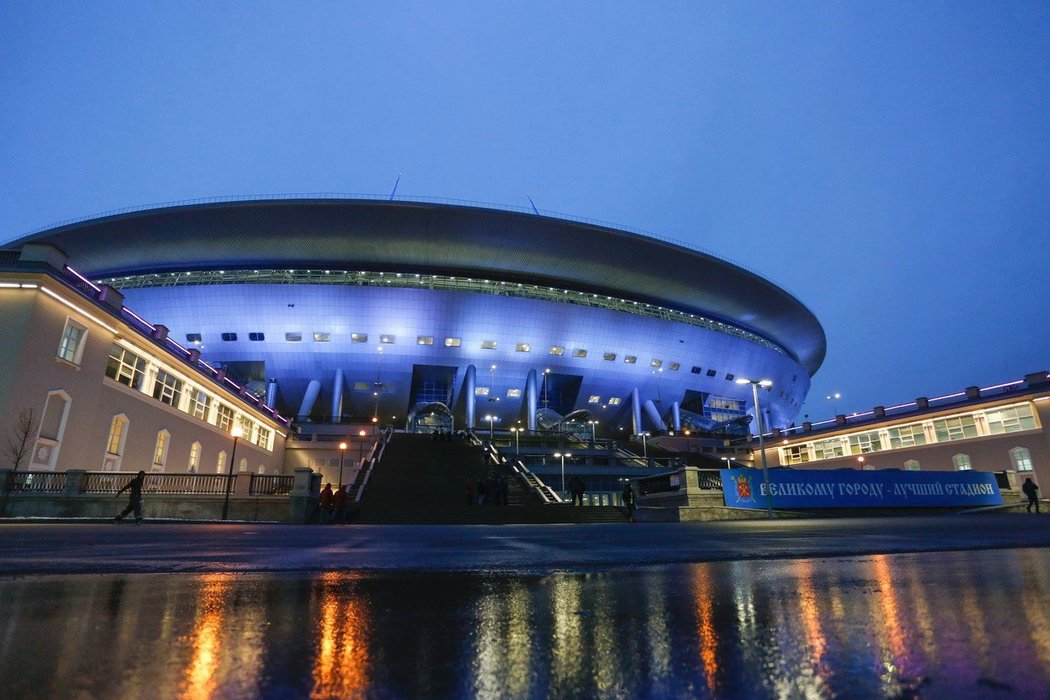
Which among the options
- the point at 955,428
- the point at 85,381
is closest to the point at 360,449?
the point at 85,381

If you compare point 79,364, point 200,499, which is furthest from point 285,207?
point 200,499

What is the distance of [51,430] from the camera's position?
23125 millimetres

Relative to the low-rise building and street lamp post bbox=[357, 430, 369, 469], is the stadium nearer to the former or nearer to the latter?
street lamp post bbox=[357, 430, 369, 469]

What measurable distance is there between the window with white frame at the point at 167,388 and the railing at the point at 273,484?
1310 centimetres

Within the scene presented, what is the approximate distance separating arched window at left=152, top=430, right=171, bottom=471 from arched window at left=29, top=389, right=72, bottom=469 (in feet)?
23.8

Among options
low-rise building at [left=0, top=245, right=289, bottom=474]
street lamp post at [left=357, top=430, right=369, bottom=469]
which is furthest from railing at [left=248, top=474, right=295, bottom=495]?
street lamp post at [left=357, top=430, right=369, bottom=469]

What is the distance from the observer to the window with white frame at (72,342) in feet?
77.9

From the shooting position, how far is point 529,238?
61.3 metres

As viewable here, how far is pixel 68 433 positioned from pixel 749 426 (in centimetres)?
7173

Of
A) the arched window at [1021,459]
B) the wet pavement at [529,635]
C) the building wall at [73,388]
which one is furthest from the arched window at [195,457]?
the arched window at [1021,459]

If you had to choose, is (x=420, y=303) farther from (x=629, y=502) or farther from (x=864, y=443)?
(x=864, y=443)

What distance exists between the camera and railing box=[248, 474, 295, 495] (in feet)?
73.4

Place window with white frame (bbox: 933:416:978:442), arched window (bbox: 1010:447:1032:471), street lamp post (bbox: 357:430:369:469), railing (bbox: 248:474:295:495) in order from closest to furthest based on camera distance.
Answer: railing (bbox: 248:474:295:495), arched window (bbox: 1010:447:1032:471), window with white frame (bbox: 933:416:978:442), street lamp post (bbox: 357:430:369:469)

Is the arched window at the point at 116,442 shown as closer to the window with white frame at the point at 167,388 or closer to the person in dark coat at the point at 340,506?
the window with white frame at the point at 167,388
